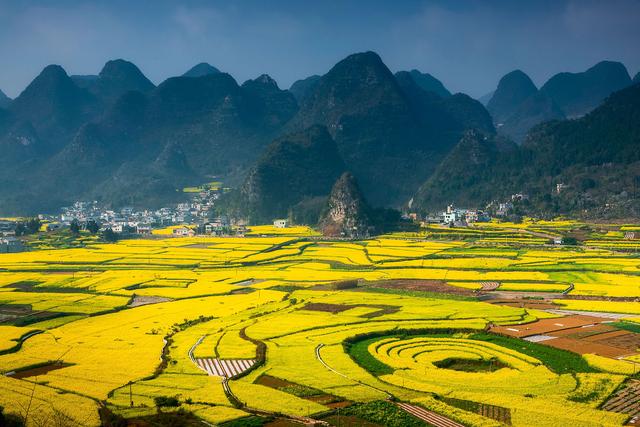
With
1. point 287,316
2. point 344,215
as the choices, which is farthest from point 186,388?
point 344,215

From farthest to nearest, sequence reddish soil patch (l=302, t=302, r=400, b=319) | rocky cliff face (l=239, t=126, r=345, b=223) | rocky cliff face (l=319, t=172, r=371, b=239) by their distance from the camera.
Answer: rocky cliff face (l=239, t=126, r=345, b=223) → rocky cliff face (l=319, t=172, r=371, b=239) → reddish soil patch (l=302, t=302, r=400, b=319)

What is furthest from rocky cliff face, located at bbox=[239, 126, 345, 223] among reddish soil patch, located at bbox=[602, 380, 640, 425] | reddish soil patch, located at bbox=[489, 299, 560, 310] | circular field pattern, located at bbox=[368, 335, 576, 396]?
reddish soil patch, located at bbox=[602, 380, 640, 425]

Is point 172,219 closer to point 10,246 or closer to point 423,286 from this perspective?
point 10,246

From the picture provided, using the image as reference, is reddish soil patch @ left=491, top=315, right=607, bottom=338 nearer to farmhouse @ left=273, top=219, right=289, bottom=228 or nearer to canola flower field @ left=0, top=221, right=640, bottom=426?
canola flower field @ left=0, top=221, right=640, bottom=426

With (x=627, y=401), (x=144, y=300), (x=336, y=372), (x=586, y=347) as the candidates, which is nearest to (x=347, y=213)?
(x=144, y=300)

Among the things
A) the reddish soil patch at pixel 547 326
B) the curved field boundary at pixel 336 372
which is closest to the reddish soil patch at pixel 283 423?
the curved field boundary at pixel 336 372

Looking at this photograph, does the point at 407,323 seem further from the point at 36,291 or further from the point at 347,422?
the point at 36,291

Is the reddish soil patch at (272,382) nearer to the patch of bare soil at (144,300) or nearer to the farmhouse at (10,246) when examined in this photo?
the patch of bare soil at (144,300)
